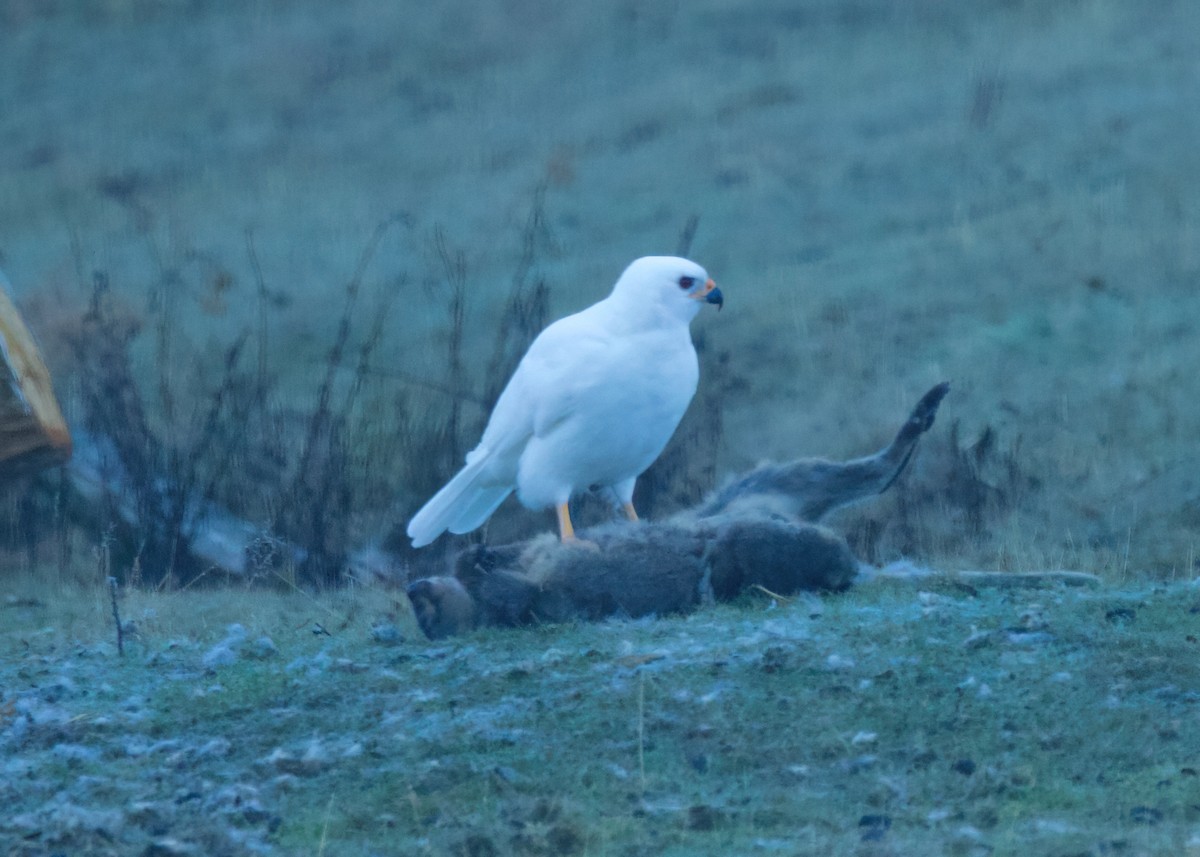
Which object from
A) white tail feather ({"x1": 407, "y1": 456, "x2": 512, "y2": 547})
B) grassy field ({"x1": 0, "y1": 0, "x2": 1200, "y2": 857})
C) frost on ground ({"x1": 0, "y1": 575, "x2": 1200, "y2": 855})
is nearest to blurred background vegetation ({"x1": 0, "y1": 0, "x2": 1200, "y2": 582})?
grassy field ({"x1": 0, "y1": 0, "x2": 1200, "y2": 857})

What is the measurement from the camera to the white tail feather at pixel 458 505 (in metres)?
6.59

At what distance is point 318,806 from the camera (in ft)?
13.0

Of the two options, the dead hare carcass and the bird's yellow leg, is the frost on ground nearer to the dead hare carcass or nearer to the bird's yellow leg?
the dead hare carcass

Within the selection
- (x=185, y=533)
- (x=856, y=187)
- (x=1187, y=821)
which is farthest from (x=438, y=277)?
(x=1187, y=821)

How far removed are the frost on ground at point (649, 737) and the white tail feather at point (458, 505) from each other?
97 centimetres

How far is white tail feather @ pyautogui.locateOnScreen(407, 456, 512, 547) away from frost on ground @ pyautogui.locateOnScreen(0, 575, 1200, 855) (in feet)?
3.19

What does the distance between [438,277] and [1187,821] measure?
36.0 ft

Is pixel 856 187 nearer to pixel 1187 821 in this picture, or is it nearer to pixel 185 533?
pixel 185 533

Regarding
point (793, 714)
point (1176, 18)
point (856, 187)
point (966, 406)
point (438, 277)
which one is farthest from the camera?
point (1176, 18)

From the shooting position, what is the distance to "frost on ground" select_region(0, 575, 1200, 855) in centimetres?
373

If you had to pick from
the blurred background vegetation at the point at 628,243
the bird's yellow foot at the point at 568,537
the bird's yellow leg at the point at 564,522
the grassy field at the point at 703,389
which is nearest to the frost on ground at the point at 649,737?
the grassy field at the point at 703,389

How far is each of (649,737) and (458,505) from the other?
2545mm

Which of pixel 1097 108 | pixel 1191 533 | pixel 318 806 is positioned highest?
pixel 1097 108

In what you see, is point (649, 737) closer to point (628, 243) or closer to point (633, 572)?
point (633, 572)
